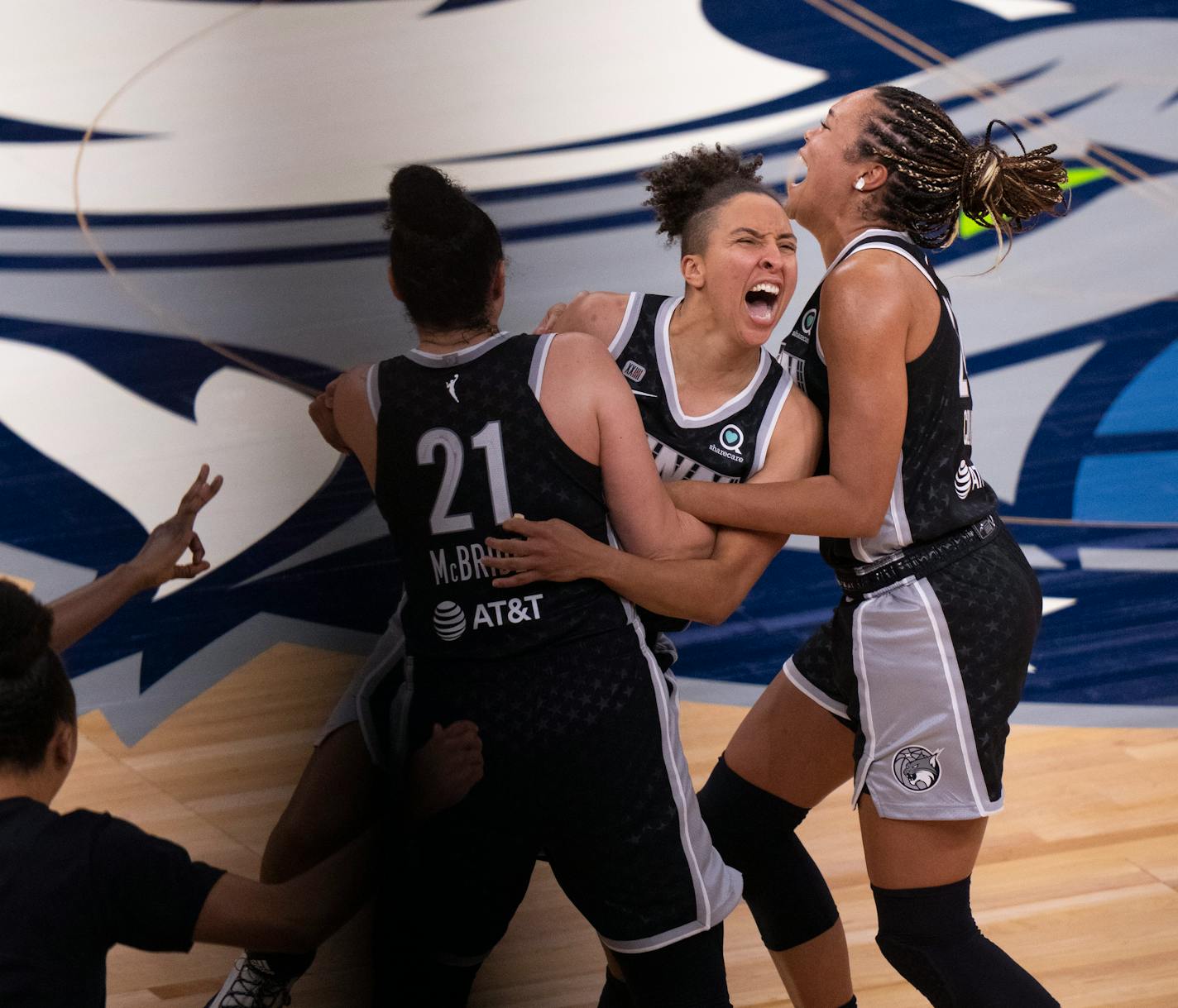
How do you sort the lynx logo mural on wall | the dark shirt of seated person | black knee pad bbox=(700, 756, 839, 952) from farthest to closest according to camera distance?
black knee pad bbox=(700, 756, 839, 952) < the lynx logo mural on wall < the dark shirt of seated person

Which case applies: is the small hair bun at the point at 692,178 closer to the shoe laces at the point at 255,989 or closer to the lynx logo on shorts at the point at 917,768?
the lynx logo on shorts at the point at 917,768

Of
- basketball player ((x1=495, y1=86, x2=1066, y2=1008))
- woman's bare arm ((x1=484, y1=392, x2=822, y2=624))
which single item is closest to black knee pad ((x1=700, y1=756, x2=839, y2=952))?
basketball player ((x1=495, y1=86, x2=1066, y2=1008))

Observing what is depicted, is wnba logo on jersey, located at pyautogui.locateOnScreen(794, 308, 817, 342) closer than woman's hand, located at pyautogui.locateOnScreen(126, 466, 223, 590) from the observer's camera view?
No

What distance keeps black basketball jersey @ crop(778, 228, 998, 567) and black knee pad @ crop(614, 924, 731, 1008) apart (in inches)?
23.7

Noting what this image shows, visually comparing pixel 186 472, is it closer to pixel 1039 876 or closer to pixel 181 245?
pixel 181 245

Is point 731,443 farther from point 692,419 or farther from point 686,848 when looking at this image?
point 686,848

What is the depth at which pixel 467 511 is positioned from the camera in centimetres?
146

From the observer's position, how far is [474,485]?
4.78 ft

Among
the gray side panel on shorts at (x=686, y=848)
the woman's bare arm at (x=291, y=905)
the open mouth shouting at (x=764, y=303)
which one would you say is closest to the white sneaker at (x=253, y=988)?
the woman's bare arm at (x=291, y=905)

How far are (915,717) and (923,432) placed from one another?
0.40 m

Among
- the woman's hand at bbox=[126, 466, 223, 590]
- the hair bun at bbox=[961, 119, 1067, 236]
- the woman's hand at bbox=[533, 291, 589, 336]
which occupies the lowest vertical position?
the woman's hand at bbox=[126, 466, 223, 590]

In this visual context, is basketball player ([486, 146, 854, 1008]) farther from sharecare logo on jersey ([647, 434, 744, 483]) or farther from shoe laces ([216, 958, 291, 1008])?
shoe laces ([216, 958, 291, 1008])

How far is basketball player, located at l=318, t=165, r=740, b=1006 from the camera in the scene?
1448mm

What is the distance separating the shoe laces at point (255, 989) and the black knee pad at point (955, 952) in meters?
0.83
